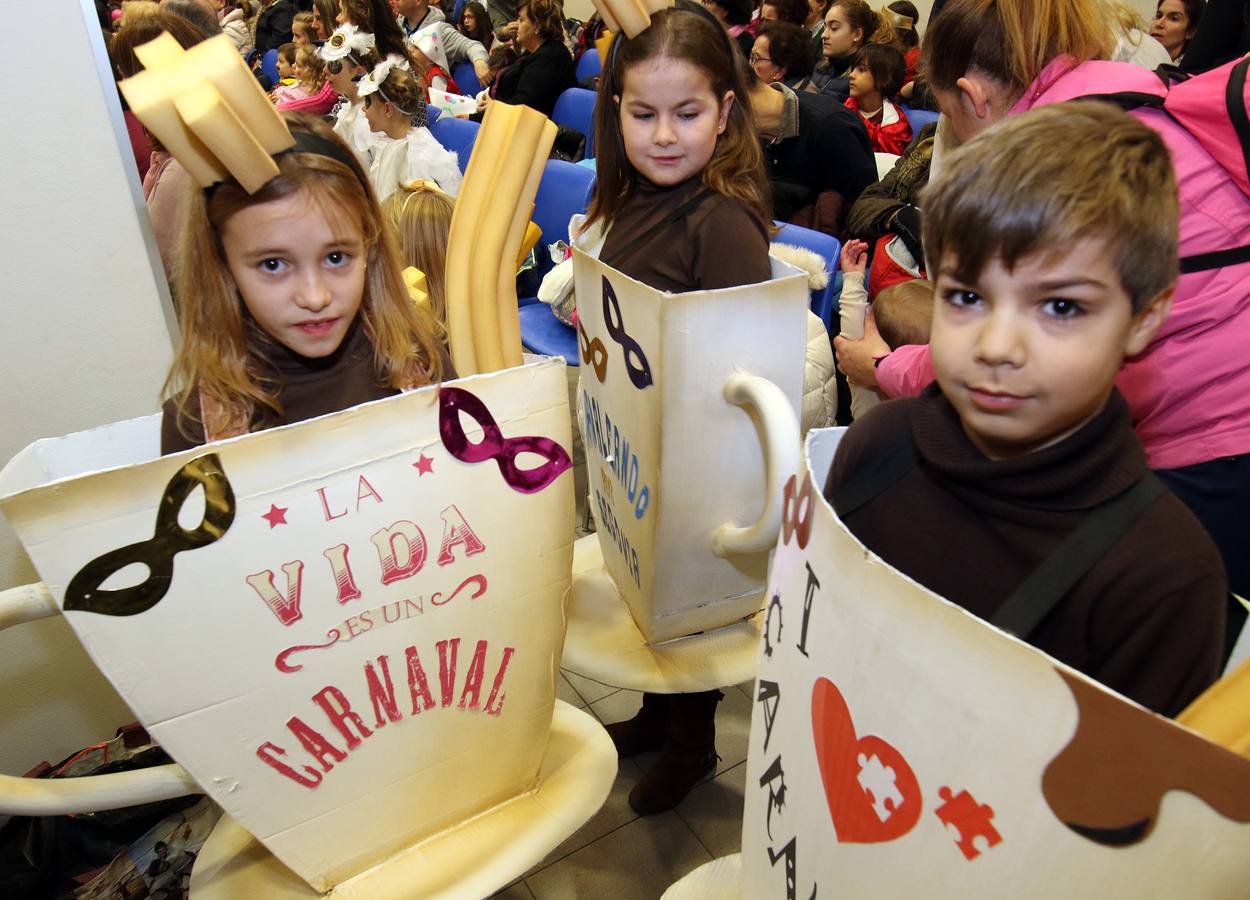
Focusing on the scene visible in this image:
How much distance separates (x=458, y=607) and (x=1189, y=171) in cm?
88

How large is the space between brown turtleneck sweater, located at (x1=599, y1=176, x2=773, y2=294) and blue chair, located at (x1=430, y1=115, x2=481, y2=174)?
1.91 meters

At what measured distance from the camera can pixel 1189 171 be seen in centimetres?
94

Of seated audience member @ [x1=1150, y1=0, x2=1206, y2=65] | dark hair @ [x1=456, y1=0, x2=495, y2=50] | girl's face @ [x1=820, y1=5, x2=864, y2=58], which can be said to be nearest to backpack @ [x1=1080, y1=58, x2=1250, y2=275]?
girl's face @ [x1=820, y1=5, x2=864, y2=58]

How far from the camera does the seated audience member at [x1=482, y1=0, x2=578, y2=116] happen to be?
3.85 m

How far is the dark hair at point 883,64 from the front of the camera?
3.01m

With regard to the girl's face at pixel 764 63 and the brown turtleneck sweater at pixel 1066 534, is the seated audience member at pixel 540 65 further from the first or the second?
the brown turtleneck sweater at pixel 1066 534

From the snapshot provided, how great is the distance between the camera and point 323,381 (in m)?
0.97

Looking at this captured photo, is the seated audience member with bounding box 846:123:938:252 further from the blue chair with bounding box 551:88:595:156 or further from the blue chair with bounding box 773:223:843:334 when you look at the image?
the blue chair with bounding box 551:88:595:156

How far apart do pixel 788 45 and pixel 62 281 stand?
2.41m

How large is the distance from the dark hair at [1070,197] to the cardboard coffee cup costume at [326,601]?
370 millimetres

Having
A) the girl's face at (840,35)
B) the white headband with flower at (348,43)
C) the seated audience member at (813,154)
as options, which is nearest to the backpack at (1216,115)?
the seated audience member at (813,154)

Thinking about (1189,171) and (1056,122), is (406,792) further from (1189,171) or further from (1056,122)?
(1189,171)

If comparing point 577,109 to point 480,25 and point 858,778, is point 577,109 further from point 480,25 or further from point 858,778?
point 858,778

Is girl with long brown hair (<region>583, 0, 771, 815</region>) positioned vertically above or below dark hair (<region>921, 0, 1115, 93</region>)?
below
